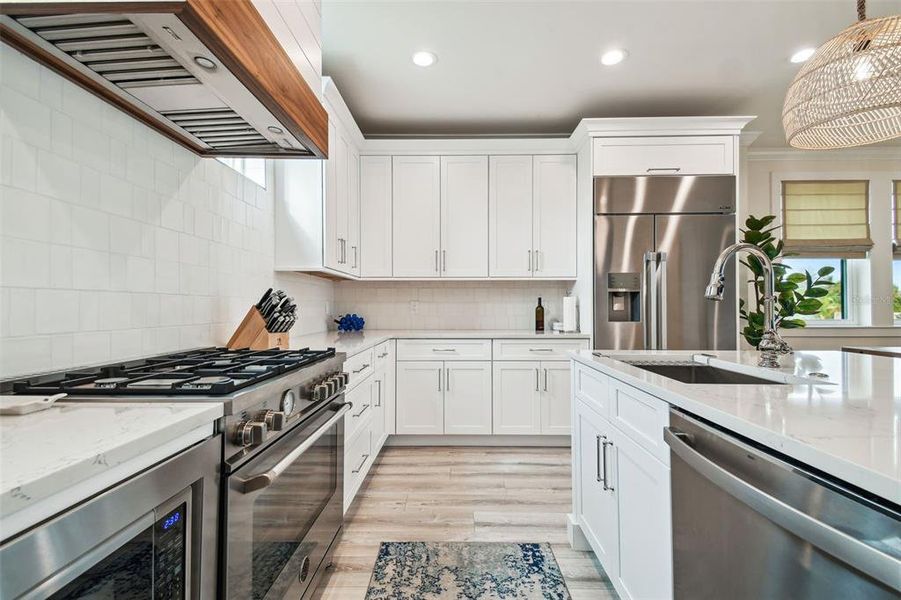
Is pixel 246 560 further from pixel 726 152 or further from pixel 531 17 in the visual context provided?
pixel 726 152

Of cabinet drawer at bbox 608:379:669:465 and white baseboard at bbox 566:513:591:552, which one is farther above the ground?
cabinet drawer at bbox 608:379:669:465

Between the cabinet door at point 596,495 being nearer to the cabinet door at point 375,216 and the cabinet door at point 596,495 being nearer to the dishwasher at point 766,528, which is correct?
the dishwasher at point 766,528

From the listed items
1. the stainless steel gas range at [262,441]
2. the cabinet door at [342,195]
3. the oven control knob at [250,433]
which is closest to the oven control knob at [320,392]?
the stainless steel gas range at [262,441]

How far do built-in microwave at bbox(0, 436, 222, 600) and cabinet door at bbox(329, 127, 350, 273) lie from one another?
91.5 inches

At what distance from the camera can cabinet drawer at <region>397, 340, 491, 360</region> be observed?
3486mm

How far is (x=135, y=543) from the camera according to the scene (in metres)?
0.69

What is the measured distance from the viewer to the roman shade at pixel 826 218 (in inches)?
166

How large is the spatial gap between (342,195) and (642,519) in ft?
8.91

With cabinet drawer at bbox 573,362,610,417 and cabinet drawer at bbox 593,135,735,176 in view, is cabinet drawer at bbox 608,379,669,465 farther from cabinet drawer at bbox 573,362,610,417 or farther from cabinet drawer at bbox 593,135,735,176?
cabinet drawer at bbox 593,135,735,176

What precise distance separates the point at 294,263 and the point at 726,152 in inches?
132

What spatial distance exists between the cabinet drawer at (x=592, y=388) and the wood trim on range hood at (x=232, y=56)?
1.49 m

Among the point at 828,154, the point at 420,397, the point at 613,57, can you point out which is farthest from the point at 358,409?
the point at 828,154

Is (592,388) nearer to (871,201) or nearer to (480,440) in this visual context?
(480,440)

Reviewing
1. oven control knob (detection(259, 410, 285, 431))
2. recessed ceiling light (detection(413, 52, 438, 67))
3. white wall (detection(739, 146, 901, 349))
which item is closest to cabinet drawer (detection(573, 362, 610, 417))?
oven control knob (detection(259, 410, 285, 431))
